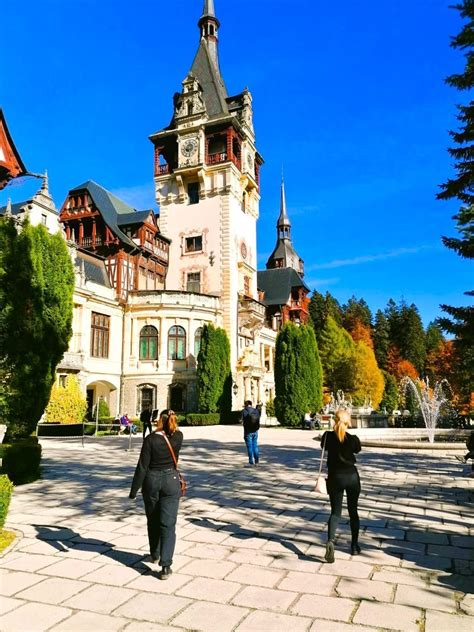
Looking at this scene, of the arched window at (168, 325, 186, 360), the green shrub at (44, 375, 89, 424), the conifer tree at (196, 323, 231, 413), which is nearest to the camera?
the green shrub at (44, 375, 89, 424)

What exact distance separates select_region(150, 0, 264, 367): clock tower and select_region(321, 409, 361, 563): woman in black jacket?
107 ft

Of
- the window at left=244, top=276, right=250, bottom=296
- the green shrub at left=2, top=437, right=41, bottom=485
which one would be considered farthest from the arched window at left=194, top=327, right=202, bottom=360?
the green shrub at left=2, top=437, right=41, bottom=485

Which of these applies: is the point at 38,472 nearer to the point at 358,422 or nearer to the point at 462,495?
the point at 462,495

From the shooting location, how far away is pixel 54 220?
101 ft

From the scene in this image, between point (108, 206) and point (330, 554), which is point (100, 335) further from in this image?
point (330, 554)

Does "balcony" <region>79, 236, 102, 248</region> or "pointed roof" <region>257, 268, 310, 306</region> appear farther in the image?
"pointed roof" <region>257, 268, 310, 306</region>

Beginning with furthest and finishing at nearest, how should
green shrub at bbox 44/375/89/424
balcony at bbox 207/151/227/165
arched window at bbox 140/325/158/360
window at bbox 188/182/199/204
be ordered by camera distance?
window at bbox 188/182/199/204
balcony at bbox 207/151/227/165
arched window at bbox 140/325/158/360
green shrub at bbox 44/375/89/424

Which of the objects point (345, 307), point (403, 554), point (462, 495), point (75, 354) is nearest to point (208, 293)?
point (75, 354)

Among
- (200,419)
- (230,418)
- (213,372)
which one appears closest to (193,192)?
(213,372)

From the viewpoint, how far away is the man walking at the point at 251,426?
42.3ft

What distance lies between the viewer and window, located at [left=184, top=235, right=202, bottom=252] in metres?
41.5

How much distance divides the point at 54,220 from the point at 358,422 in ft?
75.6

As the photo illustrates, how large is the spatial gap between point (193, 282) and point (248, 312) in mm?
5384

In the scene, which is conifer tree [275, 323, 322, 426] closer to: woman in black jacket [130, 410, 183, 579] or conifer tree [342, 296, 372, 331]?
woman in black jacket [130, 410, 183, 579]
